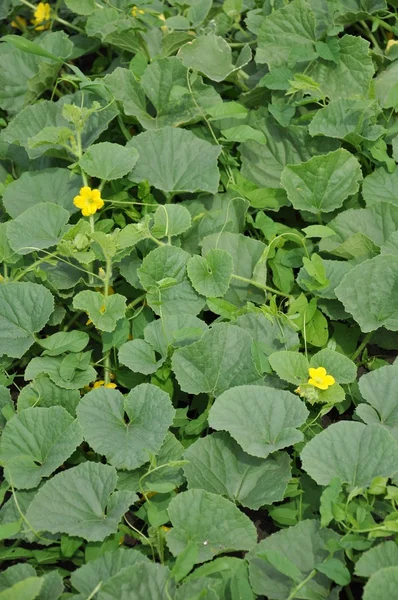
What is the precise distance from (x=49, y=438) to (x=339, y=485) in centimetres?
89

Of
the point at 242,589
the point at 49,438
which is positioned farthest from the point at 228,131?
the point at 242,589

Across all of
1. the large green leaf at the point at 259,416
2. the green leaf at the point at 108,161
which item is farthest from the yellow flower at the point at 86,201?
the large green leaf at the point at 259,416

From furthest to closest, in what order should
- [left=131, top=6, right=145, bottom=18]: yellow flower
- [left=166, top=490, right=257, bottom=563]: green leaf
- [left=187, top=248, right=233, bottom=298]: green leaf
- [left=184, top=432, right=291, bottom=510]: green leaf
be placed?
[left=131, top=6, right=145, bottom=18]: yellow flower < [left=187, top=248, right=233, bottom=298]: green leaf < [left=184, top=432, right=291, bottom=510]: green leaf < [left=166, top=490, right=257, bottom=563]: green leaf

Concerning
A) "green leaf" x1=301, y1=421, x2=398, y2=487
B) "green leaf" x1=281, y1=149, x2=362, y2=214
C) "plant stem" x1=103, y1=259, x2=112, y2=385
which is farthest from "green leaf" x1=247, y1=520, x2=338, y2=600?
"green leaf" x1=281, y1=149, x2=362, y2=214

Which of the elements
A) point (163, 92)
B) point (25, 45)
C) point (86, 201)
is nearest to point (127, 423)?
point (86, 201)

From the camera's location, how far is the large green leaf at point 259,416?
2191 millimetres

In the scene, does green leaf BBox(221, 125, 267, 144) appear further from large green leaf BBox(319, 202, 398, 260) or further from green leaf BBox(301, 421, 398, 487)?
green leaf BBox(301, 421, 398, 487)

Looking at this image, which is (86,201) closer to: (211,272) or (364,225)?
(211,272)

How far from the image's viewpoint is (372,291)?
2.55 metres

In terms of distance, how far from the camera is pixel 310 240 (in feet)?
9.61

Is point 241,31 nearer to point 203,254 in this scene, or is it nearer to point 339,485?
point 203,254

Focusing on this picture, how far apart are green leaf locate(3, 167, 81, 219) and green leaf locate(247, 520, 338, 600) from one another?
1.55 metres

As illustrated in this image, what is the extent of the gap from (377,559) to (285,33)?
2308 mm

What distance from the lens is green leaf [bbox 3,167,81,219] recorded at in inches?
117
